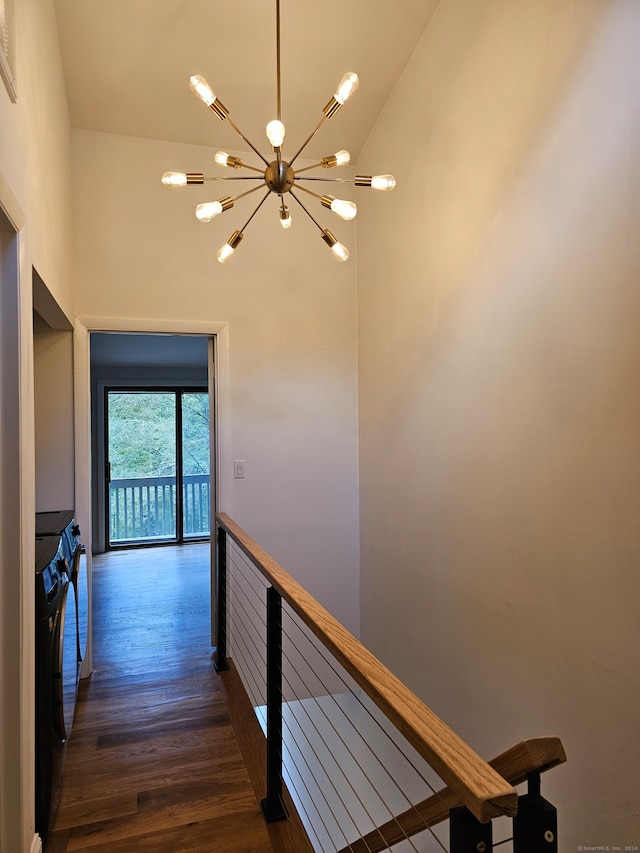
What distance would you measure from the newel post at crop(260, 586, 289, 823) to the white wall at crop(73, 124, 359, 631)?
1.50 m

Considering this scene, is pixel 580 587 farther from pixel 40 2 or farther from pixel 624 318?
pixel 40 2

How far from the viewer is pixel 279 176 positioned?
76.2 inches

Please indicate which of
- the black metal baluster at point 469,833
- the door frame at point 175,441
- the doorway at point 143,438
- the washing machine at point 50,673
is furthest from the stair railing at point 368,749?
the doorway at point 143,438

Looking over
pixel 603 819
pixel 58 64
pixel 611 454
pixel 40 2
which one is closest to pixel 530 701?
pixel 603 819

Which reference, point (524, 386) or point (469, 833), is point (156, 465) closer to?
point (524, 386)

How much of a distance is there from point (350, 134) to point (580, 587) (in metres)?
2.92

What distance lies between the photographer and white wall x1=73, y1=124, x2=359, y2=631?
301 centimetres

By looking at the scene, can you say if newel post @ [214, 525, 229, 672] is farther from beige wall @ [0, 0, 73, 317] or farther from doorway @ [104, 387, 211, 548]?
doorway @ [104, 387, 211, 548]

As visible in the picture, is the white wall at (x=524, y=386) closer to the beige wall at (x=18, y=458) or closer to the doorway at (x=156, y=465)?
the beige wall at (x=18, y=458)

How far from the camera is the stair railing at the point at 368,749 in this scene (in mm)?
767

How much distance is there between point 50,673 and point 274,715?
785 millimetres

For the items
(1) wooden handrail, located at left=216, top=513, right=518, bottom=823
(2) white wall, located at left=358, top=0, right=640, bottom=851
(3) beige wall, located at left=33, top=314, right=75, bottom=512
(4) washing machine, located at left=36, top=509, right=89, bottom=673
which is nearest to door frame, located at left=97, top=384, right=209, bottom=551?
(3) beige wall, located at left=33, top=314, right=75, bottom=512

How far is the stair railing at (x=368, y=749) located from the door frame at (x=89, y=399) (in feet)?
1.29

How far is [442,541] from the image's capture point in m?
2.46
